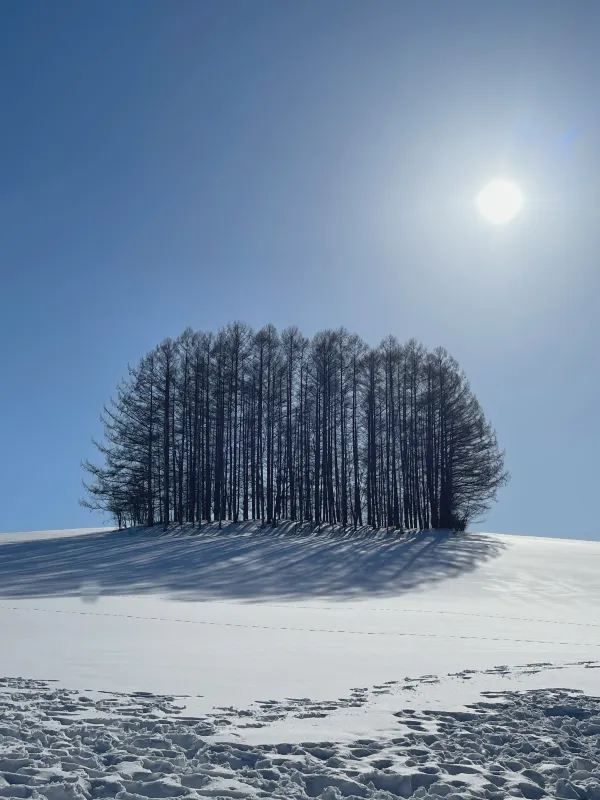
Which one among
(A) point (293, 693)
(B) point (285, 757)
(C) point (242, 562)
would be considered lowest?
(C) point (242, 562)

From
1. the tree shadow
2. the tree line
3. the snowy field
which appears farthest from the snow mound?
the tree line

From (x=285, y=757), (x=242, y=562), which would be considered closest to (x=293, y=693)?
(x=285, y=757)

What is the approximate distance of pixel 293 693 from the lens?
600 cm

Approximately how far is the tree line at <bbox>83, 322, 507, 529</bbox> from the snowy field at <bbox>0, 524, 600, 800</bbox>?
1724 cm

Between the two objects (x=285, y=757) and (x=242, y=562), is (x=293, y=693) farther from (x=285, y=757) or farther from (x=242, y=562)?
(x=242, y=562)

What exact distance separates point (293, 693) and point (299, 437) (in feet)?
97.9

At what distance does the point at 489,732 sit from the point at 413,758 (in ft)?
3.15

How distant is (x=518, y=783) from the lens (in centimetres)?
374

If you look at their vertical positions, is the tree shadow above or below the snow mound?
below

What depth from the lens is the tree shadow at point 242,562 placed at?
1702 centimetres

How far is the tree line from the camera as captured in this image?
34.2 m

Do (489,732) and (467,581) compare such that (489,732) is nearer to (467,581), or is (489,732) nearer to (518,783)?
(518,783)

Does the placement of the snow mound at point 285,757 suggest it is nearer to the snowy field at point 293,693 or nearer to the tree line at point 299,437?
the snowy field at point 293,693

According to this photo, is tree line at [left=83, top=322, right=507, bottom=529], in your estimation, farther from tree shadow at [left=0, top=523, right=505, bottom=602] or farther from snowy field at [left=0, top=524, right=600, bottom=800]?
snowy field at [left=0, top=524, right=600, bottom=800]
